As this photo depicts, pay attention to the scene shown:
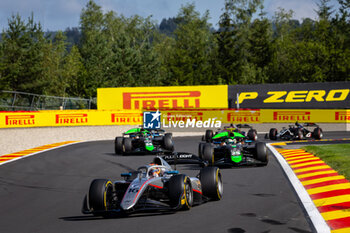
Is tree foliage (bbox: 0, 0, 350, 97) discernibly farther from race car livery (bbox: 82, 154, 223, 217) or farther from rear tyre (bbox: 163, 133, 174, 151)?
race car livery (bbox: 82, 154, 223, 217)

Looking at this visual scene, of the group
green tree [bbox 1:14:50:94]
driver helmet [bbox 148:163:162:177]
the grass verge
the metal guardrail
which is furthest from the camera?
green tree [bbox 1:14:50:94]

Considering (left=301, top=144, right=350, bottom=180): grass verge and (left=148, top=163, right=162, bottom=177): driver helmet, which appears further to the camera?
(left=301, top=144, right=350, bottom=180): grass verge

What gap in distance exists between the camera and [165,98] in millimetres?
36875

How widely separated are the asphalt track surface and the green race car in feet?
9.95

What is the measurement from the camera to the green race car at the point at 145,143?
21.2 metres

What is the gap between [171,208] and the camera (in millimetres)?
9133

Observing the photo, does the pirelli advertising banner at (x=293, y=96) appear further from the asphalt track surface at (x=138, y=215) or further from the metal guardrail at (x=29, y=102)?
the asphalt track surface at (x=138, y=215)

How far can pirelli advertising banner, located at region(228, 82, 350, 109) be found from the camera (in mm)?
34750

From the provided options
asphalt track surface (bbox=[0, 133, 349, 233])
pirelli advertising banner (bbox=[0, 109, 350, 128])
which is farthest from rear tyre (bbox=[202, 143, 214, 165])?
pirelli advertising banner (bbox=[0, 109, 350, 128])

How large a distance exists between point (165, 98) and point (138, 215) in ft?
91.2

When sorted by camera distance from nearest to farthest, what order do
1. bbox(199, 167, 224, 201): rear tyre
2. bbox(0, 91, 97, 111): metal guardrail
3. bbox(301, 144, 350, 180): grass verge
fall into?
bbox(199, 167, 224, 201): rear tyre < bbox(301, 144, 350, 180): grass verge < bbox(0, 91, 97, 111): metal guardrail

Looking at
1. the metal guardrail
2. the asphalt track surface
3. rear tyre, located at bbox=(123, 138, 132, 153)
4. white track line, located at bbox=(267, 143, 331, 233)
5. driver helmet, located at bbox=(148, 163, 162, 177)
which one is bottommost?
the asphalt track surface

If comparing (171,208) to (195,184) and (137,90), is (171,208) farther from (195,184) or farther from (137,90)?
(137,90)

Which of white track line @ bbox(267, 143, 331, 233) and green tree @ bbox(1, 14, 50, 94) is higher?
green tree @ bbox(1, 14, 50, 94)
